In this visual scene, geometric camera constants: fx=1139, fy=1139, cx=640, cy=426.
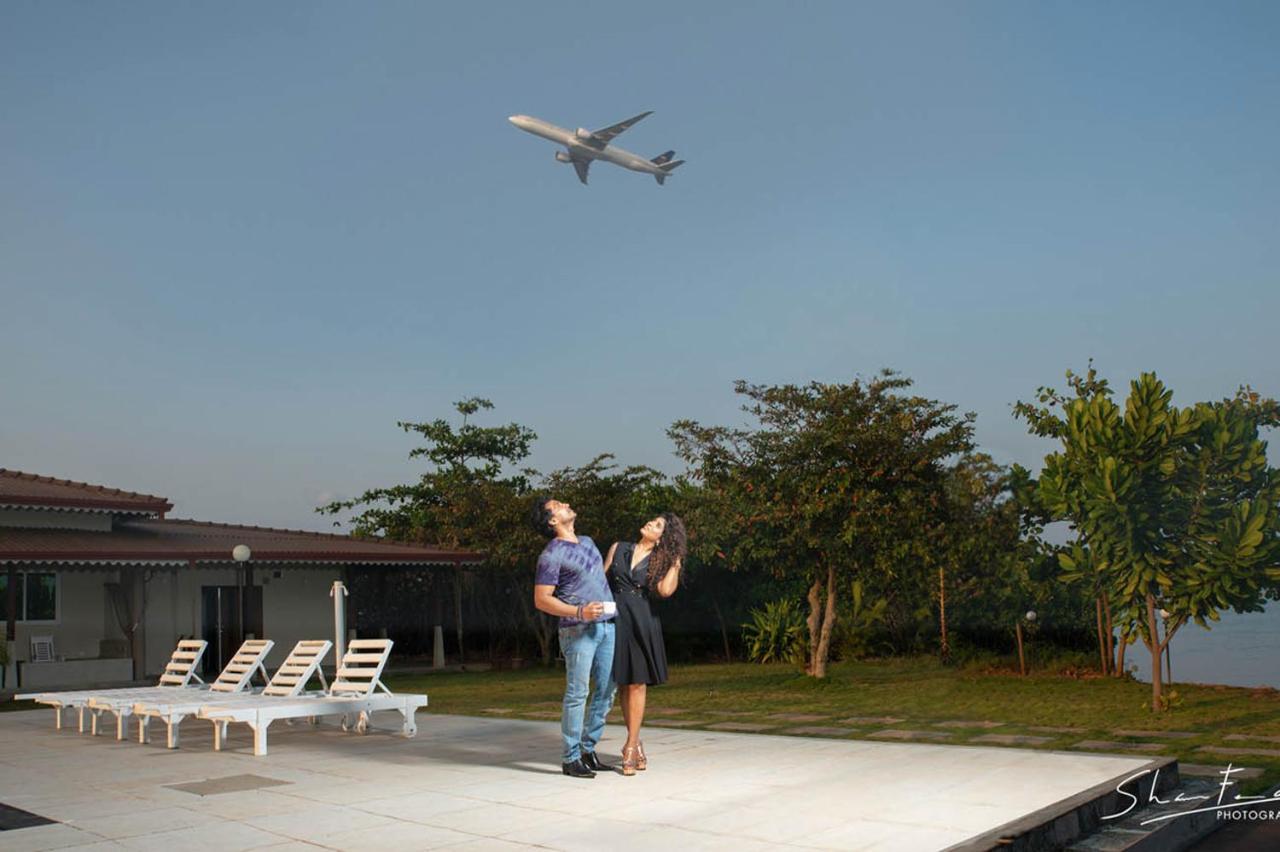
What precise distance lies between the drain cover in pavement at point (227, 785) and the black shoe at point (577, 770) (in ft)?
5.72

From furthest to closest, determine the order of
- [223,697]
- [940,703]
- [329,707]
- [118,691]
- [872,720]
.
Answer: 1. [940,703]
2. [872,720]
3. [118,691]
4. [223,697]
5. [329,707]

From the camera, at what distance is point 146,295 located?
23750 millimetres

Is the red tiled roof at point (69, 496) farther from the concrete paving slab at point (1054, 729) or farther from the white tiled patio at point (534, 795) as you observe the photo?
the concrete paving slab at point (1054, 729)

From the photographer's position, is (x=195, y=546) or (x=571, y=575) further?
(x=195, y=546)

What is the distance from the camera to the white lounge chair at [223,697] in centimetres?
905

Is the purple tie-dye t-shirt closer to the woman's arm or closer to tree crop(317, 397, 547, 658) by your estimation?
the woman's arm

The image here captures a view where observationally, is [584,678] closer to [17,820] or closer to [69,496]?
[17,820]

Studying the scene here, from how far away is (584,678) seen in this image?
657cm

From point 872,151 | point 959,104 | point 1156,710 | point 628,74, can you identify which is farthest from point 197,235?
point 1156,710

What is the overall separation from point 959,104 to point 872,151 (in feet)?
6.48

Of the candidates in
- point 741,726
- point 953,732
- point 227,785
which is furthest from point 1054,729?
point 227,785

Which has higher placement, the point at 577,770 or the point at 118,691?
the point at 118,691

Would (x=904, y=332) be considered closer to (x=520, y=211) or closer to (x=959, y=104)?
(x=959, y=104)

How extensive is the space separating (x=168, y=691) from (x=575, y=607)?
6.43 m
